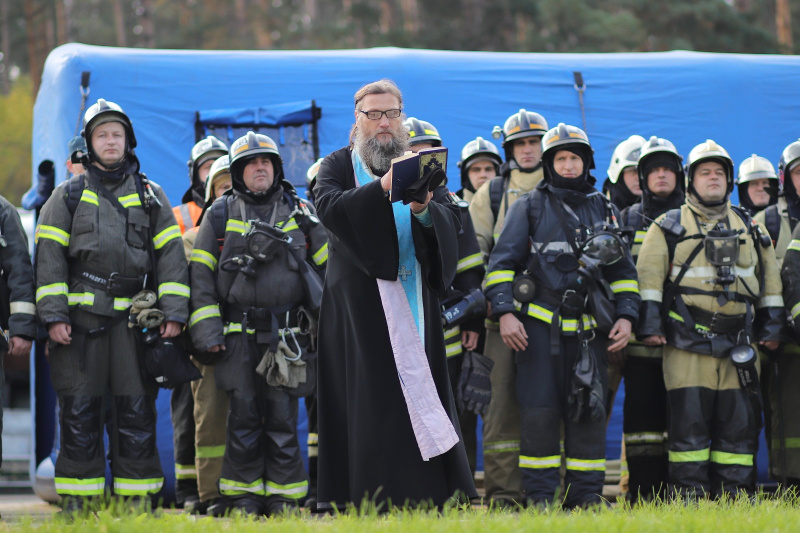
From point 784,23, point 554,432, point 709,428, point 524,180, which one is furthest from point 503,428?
point 784,23

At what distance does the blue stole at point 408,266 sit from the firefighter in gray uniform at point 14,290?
264 cm

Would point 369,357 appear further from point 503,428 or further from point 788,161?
point 788,161

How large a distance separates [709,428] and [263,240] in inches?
125

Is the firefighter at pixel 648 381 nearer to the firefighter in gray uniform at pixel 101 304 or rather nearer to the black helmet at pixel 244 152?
→ the black helmet at pixel 244 152

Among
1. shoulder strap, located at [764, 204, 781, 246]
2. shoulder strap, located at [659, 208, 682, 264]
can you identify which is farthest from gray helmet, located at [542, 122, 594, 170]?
shoulder strap, located at [764, 204, 781, 246]

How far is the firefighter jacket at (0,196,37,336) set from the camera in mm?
6148

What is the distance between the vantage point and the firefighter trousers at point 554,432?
6406 millimetres

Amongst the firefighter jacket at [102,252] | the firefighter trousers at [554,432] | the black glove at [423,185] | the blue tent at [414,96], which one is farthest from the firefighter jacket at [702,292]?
the firefighter jacket at [102,252]

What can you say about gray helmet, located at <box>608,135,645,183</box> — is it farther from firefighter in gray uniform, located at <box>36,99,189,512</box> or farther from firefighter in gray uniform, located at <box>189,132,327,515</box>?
firefighter in gray uniform, located at <box>36,99,189,512</box>

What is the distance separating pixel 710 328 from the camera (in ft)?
22.1

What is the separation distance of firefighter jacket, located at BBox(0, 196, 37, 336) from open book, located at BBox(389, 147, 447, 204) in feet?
9.82

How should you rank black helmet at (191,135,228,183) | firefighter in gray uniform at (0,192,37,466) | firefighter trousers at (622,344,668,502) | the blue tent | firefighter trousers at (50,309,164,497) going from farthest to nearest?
the blue tent → black helmet at (191,135,228,183) → firefighter trousers at (622,344,668,502) → firefighter in gray uniform at (0,192,37,466) → firefighter trousers at (50,309,164,497)

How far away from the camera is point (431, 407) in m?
4.51

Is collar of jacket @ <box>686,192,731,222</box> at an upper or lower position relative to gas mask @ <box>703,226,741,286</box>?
upper
